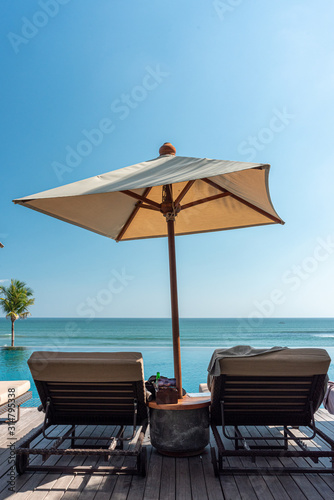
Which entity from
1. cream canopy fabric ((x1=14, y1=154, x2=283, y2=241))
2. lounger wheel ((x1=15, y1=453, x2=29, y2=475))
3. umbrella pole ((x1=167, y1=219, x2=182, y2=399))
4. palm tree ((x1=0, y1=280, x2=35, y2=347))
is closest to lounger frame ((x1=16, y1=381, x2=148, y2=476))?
lounger wheel ((x1=15, y1=453, x2=29, y2=475))

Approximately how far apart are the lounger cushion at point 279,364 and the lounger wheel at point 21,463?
1.50 m

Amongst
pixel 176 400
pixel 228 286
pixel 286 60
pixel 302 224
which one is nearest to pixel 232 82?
pixel 286 60

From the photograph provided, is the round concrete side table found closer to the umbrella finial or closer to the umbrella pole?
the umbrella pole

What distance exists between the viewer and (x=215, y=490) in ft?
6.66

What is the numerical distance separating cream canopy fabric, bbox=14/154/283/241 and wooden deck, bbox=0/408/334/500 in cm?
183

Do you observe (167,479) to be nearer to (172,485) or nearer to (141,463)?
(172,485)

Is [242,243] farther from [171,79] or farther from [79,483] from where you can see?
[79,483]

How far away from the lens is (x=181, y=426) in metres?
2.45

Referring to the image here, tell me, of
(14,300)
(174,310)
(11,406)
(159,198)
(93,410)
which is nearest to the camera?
(93,410)

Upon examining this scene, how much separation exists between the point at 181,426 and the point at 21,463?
1.13 meters

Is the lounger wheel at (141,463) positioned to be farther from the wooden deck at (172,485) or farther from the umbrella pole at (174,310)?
the umbrella pole at (174,310)

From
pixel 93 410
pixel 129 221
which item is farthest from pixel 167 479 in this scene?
pixel 129 221

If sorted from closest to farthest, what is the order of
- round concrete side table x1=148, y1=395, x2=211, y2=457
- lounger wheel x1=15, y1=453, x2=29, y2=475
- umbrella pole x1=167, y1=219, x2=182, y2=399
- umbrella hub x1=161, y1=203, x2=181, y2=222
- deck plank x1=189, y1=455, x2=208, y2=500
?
deck plank x1=189, y1=455, x2=208, y2=500 → lounger wheel x1=15, y1=453, x2=29, y2=475 → round concrete side table x1=148, y1=395, x2=211, y2=457 → umbrella pole x1=167, y1=219, x2=182, y2=399 → umbrella hub x1=161, y1=203, x2=181, y2=222

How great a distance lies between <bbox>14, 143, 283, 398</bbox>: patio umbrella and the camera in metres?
2.16
